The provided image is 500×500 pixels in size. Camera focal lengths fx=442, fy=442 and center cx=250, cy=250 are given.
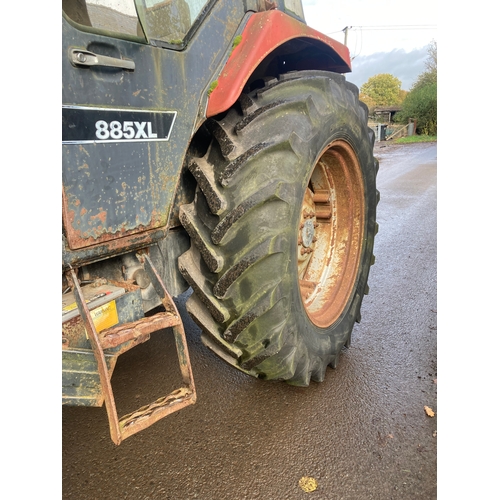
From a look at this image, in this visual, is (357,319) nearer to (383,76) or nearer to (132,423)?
(132,423)

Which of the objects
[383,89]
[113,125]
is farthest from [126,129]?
[383,89]

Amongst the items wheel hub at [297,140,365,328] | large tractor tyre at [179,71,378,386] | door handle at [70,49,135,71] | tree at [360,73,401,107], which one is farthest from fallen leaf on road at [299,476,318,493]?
tree at [360,73,401,107]

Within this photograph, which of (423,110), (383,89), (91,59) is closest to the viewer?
(91,59)

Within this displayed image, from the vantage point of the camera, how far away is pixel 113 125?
1242 mm

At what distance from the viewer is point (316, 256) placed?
2.64 meters

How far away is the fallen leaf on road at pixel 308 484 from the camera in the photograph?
5.39 ft

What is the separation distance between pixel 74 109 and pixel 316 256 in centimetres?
177

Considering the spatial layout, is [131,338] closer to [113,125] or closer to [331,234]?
[113,125]

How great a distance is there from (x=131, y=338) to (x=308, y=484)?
91cm

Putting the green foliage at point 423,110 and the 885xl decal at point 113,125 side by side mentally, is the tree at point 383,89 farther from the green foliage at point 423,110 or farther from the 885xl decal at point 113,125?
the 885xl decal at point 113,125

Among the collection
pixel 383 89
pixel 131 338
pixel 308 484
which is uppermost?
pixel 383 89

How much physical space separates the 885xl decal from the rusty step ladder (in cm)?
39

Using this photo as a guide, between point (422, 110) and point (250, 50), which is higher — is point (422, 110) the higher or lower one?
the higher one

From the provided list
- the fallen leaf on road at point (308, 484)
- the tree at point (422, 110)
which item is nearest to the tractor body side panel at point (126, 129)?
the fallen leaf on road at point (308, 484)
